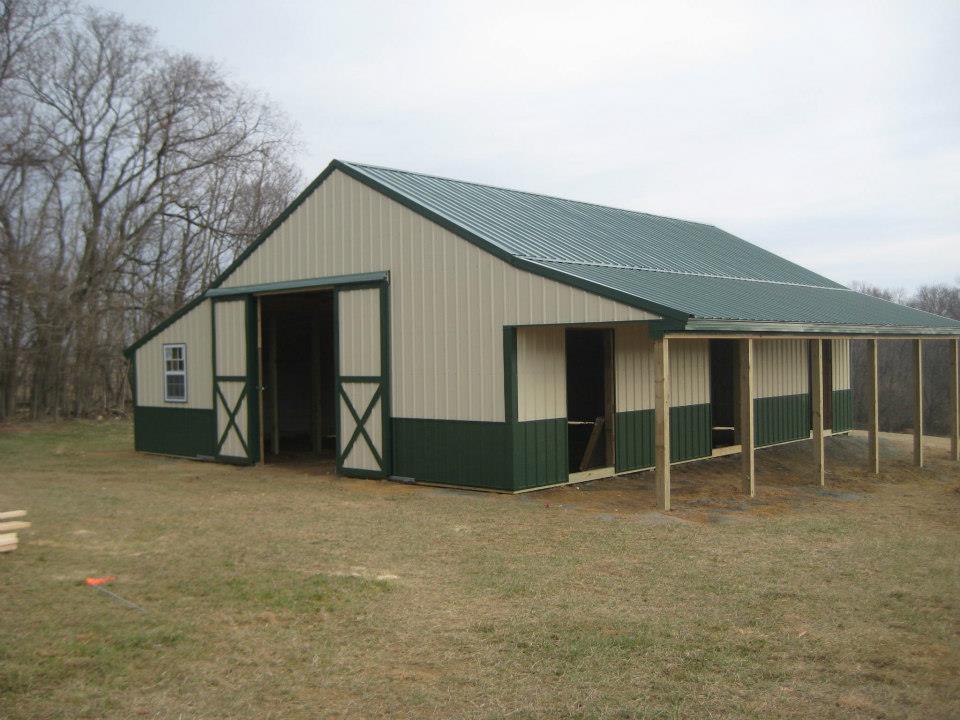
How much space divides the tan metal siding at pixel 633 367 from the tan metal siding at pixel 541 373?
1.41 m

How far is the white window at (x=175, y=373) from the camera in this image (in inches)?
705

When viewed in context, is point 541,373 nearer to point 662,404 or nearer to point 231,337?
point 662,404

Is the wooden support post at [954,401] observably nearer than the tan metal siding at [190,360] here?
Yes

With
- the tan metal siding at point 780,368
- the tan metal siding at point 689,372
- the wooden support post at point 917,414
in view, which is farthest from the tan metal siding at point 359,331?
the wooden support post at point 917,414

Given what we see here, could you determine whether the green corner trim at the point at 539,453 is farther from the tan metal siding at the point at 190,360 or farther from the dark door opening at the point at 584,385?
the tan metal siding at the point at 190,360

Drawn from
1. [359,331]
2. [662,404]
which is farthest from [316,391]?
[662,404]

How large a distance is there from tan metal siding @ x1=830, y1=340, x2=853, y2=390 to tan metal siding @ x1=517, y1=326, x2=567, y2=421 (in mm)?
10585

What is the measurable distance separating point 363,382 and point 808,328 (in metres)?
6.65

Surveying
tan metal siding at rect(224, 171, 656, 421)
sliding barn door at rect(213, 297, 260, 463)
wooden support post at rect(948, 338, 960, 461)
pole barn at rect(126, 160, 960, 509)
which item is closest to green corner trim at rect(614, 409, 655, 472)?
pole barn at rect(126, 160, 960, 509)

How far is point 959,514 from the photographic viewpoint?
11.2 meters

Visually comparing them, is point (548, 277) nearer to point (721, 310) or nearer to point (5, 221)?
point (721, 310)

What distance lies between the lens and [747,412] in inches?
462

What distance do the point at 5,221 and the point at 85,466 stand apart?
1210cm

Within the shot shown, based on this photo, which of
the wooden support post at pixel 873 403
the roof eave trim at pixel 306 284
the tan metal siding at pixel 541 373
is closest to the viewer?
the tan metal siding at pixel 541 373
